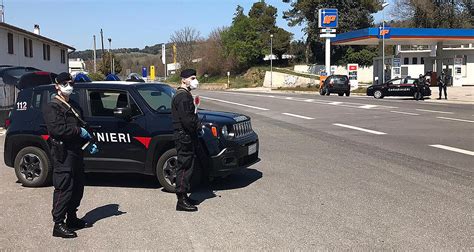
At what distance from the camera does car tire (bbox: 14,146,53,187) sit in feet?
24.9

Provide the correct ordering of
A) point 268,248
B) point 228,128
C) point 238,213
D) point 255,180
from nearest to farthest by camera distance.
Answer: point 268,248 → point 238,213 → point 228,128 → point 255,180

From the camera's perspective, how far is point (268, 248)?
4.88 metres

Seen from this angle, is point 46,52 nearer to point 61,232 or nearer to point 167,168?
point 167,168

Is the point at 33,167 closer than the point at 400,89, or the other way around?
the point at 33,167

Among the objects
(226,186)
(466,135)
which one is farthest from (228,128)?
(466,135)

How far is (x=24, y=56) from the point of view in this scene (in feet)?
110

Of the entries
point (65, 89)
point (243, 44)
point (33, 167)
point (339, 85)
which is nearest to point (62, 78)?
point (65, 89)

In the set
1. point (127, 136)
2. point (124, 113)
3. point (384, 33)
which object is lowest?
point (127, 136)

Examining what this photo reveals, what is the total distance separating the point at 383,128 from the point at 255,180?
8.92 m

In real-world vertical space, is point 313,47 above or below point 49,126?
above

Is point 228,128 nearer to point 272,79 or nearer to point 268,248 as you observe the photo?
point 268,248

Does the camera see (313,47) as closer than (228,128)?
No

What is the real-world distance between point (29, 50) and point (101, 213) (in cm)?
3228

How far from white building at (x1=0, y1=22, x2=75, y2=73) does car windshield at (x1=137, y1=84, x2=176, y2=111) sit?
949 inches
